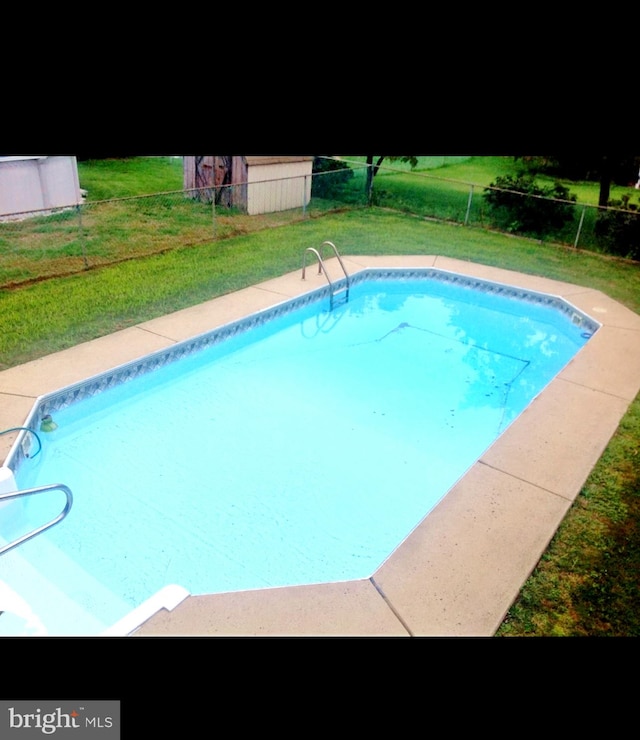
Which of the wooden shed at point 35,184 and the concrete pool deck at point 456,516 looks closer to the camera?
the concrete pool deck at point 456,516

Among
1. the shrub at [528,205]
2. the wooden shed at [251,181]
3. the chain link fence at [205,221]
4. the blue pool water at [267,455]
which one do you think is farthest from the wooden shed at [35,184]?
the shrub at [528,205]

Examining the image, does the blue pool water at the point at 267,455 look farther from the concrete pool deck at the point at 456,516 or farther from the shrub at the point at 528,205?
the shrub at the point at 528,205

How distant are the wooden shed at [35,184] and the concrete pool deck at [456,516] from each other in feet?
17.5

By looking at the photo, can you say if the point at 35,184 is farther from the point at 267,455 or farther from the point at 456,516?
the point at 456,516

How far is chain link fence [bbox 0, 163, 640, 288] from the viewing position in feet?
31.1

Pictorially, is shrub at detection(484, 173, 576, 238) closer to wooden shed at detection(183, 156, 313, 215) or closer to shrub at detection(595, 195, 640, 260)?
shrub at detection(595, 195, 640, 260)
